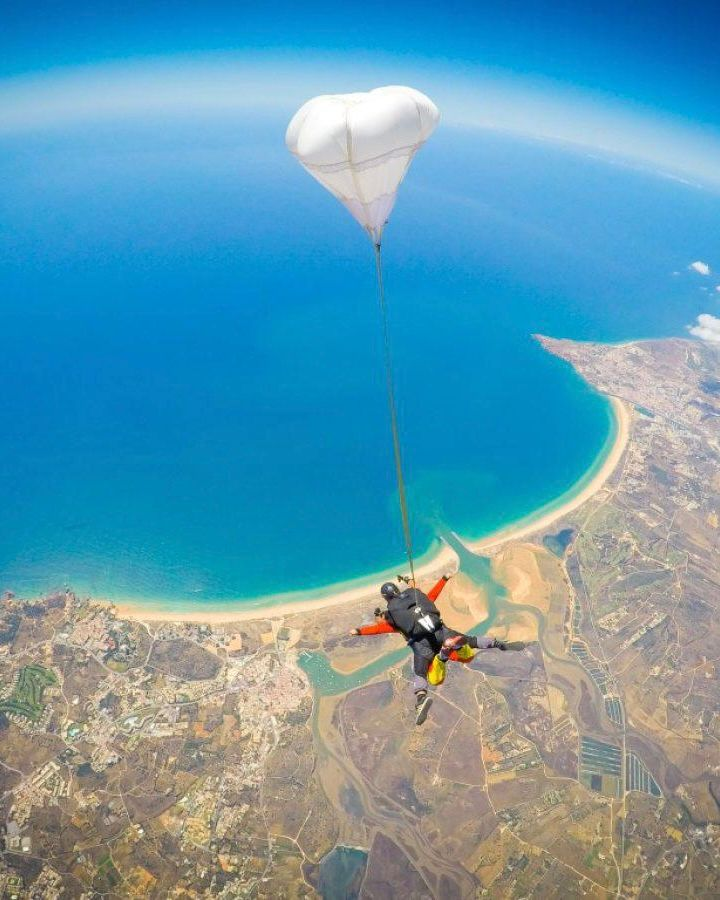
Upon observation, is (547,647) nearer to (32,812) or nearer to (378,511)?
(378,511)

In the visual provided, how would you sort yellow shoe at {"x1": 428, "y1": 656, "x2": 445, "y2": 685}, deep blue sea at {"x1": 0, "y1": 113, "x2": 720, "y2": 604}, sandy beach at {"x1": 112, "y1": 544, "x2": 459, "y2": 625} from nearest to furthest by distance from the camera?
yellow shoe at {"x1": 428, "y1": 656, "x2": 445, "y2": 685} < sandy beach at {"x1": 112, "y1": 544, "x2": 459, "y2": 625} < deep blue sea at {"x1": 0, "y1": 113, "x2": 720, "y2": 604}

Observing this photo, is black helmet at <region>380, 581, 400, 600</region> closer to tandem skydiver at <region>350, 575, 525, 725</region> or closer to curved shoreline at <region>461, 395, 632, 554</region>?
tandem skydiver at <region>350, 575, 525, 725</region>

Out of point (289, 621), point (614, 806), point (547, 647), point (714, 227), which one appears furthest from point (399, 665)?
point (714, 227)

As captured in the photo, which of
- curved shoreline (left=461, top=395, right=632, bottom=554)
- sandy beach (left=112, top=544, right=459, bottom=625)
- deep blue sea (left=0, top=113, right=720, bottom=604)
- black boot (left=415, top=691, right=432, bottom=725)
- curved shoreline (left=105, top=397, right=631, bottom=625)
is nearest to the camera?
black boot (left=415, top=691, right=432, bottom=725)

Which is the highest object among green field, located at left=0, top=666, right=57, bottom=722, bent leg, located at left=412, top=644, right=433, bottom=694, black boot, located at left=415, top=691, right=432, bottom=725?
bent leg, located at left=412, top=644, right=433, bottom=694

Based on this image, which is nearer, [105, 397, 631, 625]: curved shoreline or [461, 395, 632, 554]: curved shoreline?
[105, 397, 631, 625]: curved shoreline

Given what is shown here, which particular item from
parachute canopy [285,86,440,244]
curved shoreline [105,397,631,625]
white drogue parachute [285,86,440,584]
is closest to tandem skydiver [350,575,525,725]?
white drogue parachute [285,86,440,584]

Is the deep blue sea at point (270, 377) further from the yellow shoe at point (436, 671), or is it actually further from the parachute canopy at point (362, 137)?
the parachute canopy at point (362, 137)

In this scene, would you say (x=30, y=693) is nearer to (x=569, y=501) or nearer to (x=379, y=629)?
(x=379, y=629)
